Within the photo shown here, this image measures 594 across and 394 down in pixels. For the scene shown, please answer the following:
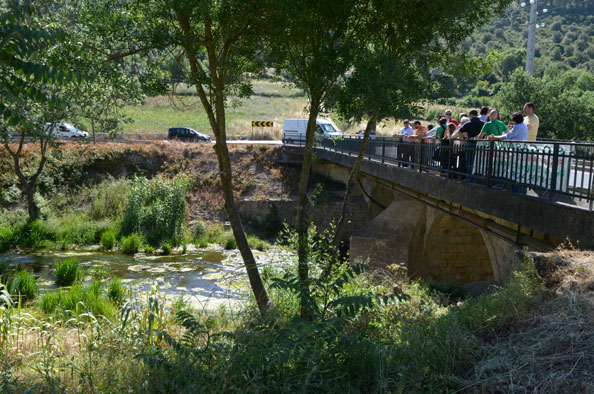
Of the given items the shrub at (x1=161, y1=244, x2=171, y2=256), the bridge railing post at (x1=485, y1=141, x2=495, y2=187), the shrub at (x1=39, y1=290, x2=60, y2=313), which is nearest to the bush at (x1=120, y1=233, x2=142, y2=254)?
the shrub at (x1=161, y1=244, x2=171, y2=256)

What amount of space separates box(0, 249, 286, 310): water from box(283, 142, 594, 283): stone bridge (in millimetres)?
4250

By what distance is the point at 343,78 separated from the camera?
779 centimetres

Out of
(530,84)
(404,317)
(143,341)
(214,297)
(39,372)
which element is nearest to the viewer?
(39,372)

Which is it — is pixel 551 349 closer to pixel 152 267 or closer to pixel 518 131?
pixel 518 131

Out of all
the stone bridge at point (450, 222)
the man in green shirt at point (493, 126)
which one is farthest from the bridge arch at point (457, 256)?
the man in green shirt at point (493, 126)

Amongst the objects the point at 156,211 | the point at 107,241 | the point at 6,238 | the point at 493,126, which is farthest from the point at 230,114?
the point at 493,126

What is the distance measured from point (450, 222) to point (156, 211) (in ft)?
43.3

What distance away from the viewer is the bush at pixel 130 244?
20.4 metres

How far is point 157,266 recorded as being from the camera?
18281 mm

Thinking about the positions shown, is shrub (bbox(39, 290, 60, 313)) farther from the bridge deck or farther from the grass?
the grass

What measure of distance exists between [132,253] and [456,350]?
17.7 meters

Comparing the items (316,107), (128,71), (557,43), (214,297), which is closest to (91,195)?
(214,297)

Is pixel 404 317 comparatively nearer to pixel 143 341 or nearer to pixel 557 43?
pixel 143 341

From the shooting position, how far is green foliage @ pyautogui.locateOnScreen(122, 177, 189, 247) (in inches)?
878
